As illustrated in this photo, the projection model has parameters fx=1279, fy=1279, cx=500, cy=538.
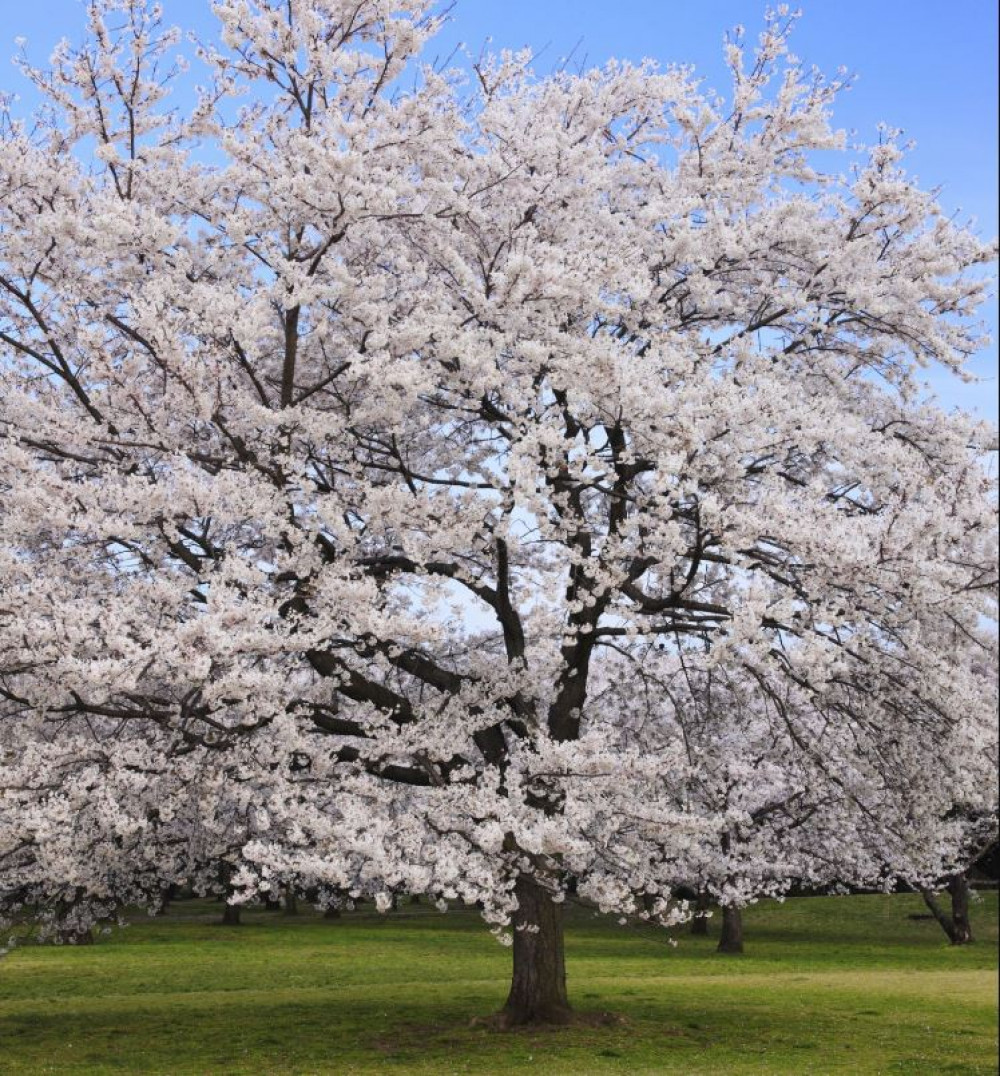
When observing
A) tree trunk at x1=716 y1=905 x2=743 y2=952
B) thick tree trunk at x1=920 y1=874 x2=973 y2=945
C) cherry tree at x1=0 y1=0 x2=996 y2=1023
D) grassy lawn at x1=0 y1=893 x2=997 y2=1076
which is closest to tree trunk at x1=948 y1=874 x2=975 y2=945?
thick tree trunk at x1=920 y1=874 x2=973 y2=945

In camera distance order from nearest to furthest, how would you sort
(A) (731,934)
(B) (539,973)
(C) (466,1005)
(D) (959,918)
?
(B) (539,973), (C) (466,1005), (A) (731,934), (D) (959,918)

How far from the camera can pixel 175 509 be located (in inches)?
504

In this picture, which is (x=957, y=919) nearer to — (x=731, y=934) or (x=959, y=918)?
(x=959, y=918)

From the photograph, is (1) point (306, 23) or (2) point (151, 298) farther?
(1) point (306, 23)

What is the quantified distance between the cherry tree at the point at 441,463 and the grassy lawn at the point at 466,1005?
1.79 meters

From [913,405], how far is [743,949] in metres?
21.1

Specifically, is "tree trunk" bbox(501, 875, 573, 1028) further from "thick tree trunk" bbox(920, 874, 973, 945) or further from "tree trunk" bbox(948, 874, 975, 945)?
"tree trunk" bbox(948, 874, 975, 945)

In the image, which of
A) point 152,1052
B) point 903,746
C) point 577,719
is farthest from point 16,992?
point 903,746

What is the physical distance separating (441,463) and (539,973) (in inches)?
268

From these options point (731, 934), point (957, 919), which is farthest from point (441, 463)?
point (957, 919)

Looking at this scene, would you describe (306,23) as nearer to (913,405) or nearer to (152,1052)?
(913,405)

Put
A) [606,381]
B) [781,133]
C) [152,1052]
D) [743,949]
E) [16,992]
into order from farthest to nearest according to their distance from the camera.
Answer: [743,949] → [16,992] → [781,133] → [152,1052] → [606,381]

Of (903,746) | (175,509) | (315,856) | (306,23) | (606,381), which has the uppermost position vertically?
(306,23)

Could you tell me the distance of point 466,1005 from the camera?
19891 millimetres
